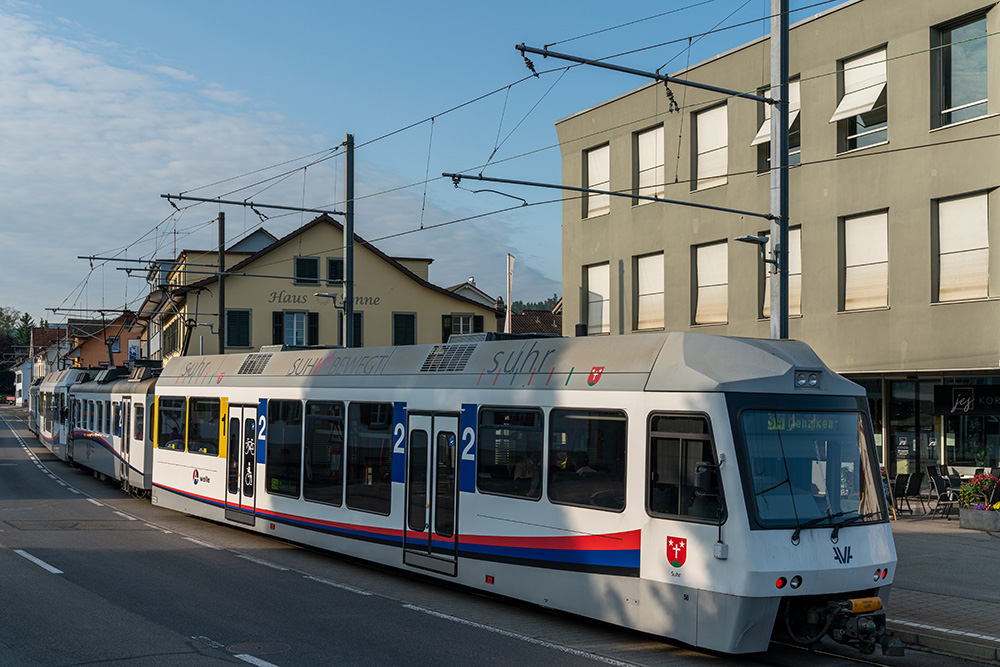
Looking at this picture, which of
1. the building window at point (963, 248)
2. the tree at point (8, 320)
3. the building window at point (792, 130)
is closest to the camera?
the building window at point (963, 248)

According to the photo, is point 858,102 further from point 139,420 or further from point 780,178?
point 139,420

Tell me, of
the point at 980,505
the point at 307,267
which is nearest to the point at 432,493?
the point at 980,505

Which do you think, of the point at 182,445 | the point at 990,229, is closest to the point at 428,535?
the point at 182,445

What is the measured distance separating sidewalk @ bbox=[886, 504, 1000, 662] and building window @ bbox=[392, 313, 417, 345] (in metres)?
37.2

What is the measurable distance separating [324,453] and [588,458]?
5.57 meters

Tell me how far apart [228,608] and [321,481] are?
3578mm

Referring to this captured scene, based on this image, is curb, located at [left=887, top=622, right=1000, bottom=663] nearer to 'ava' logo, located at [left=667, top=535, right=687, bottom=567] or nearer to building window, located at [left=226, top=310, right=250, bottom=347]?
'ava' logo, located at [left=667, top=535, right=687, bottom=567]

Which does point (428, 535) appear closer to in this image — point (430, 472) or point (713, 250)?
point (430, 472)

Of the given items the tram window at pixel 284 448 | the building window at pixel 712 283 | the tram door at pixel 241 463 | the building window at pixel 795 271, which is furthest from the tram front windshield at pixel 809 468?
the building window at pixel 712 283

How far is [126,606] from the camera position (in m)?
10.9

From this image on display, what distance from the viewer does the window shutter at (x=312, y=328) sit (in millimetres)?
50100

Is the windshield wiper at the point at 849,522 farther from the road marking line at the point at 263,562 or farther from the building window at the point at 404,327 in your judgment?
the building window at the point at 404,327

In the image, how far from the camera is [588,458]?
32.9 ft

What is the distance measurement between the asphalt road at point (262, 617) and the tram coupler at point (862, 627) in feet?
2.18
